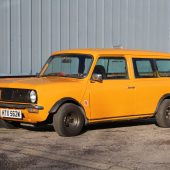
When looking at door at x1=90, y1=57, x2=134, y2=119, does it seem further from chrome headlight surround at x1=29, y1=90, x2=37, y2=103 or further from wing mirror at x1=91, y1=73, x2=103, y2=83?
chrome headlight surround at x1=29, y1=90, x2=37, y2=103

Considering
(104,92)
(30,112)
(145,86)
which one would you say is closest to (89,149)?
(30,112)

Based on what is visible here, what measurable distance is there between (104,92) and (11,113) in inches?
63.7

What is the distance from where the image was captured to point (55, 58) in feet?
30.6

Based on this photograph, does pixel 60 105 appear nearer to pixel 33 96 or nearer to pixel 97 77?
pixel 33 96

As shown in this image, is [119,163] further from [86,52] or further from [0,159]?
[86,52]

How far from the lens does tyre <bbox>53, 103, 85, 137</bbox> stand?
796 cm

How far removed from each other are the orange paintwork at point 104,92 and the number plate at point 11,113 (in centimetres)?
11

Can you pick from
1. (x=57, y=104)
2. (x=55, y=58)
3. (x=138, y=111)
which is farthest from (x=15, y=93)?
(x=138, y=111)

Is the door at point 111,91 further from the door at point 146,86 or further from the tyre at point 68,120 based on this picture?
the tyre at point 68,120

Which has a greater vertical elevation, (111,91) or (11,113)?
(111,91)

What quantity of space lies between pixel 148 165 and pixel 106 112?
98.9 inches

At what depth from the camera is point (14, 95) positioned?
8.16 metres

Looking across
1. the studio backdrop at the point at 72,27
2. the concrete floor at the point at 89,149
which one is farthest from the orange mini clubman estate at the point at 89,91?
the studio backdrop at the point at 72,27

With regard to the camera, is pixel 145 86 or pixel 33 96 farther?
pixel 145 86
